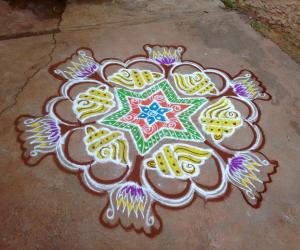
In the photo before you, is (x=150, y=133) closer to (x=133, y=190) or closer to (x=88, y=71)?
(x=133, y=190)

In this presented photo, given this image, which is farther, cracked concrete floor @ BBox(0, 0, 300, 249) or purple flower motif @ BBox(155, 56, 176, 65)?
purple flower motif @ BBox(155, 56, 176, 65)

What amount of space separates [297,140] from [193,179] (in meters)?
1.11

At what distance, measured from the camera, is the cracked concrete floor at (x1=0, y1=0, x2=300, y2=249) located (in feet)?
7.26

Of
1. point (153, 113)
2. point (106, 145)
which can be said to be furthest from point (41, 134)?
point (153, 113)

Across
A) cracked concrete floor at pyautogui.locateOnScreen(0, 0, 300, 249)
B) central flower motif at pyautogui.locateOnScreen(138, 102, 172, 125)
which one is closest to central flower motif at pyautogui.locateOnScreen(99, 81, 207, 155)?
central flower motif at pyautogui.locateOnScreen(138, 102, 172, 125)

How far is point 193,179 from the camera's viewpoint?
8.46 feet

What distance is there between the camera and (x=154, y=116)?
3.00 meters

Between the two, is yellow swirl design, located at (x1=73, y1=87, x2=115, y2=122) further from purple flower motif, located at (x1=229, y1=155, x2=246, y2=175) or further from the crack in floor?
purple flower motif, located at (x1=229, y1=155, x2=246, y2=175)

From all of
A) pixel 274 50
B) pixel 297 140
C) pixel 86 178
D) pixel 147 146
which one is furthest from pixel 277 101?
pixel 86 178

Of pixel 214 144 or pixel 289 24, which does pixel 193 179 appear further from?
pixel 289 24

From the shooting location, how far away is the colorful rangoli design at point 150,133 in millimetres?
2479

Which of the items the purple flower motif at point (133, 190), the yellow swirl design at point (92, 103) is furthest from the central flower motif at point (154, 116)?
the purple flower motif at point (133, 190)

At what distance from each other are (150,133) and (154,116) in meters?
0.21

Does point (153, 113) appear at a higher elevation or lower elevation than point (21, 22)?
lower
